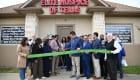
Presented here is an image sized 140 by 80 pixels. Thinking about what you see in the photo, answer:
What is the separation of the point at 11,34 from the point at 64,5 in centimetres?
464

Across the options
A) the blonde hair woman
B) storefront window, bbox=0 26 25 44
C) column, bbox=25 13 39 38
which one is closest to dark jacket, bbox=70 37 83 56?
the blonde hair woman

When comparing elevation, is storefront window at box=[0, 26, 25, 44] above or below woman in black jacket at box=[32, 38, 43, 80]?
above

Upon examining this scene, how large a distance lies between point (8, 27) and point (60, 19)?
4.07 metres

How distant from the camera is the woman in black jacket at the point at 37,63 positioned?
348 inches

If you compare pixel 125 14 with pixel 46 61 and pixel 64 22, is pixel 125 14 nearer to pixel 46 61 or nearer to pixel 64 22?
pixel 64 22

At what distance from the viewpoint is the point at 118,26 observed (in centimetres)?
1492

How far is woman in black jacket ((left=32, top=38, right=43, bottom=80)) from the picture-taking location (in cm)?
883

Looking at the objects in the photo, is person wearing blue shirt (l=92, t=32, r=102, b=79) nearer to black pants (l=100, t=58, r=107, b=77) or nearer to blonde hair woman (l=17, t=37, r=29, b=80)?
black pants (l=100, t=58, r=107, b=77)

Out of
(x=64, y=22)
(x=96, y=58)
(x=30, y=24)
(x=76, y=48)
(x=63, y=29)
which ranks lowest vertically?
(x=96, y=58)

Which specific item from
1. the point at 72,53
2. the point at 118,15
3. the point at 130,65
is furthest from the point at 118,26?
the point at 72,53

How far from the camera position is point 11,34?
14969 millimetres

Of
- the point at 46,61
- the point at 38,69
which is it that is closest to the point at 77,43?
the point at 46,61

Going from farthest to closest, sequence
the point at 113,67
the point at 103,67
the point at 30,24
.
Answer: the point at 30,24
the point at 103,67
the point at 113,67

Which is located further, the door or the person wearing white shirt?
the door
